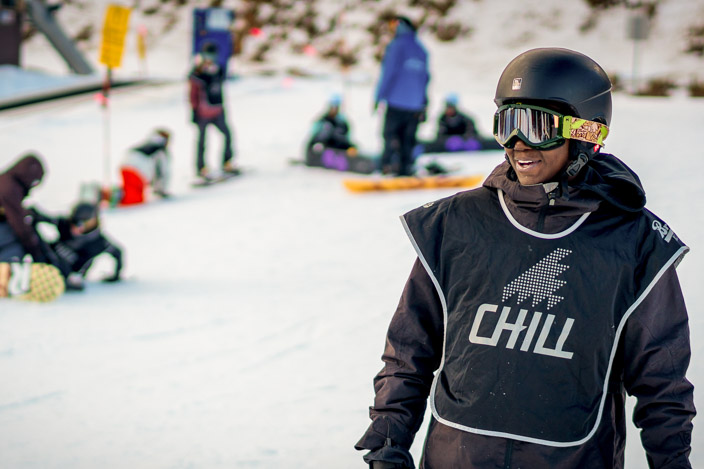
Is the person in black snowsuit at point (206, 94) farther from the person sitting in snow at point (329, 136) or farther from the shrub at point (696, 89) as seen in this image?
the shrub at point (696, 89)

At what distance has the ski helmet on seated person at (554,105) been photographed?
5.32 ft

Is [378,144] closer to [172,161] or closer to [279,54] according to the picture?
[172,161]

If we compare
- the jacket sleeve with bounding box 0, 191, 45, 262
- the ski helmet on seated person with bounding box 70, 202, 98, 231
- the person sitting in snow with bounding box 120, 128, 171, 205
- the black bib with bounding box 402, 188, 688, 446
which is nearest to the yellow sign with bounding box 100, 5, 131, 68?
the person sitting in snow with bounding box 120, 128, 171, 205

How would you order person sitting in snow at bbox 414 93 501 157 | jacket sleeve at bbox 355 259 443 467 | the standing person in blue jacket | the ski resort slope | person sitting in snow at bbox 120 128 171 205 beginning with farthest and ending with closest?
person sitting in snow at bbox 414 93 501 157 < person sitting in snow at bbox 120 128 171 205 < the standing person in blue jacket < the ski resort slope < jacket sleeve at bbox 355 259 443 467

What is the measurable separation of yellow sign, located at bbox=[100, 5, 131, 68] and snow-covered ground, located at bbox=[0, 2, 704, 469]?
173 cm

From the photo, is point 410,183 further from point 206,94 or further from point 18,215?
point 18,215

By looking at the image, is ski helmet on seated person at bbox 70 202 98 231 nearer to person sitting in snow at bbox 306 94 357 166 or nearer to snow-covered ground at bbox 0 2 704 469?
snow-covered ground at bbox 0 2 704 469

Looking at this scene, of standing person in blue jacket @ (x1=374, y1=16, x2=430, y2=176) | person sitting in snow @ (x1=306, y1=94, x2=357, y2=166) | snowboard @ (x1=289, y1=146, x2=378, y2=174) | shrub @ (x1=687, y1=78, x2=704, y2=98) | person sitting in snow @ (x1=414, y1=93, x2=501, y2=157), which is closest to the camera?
standing person in blue jacket @ (x1=374, y1=16, x2=430, y2=176)

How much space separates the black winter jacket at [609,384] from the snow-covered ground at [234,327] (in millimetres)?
1679

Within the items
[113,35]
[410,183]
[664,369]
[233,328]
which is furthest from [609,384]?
[113,35]

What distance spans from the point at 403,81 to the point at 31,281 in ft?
15.5

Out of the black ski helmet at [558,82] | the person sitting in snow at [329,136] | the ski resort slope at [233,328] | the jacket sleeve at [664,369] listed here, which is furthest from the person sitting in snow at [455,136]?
the jacket sleeve at [664,369]

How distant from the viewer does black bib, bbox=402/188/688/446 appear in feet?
4.93

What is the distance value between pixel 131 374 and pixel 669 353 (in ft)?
10.4
